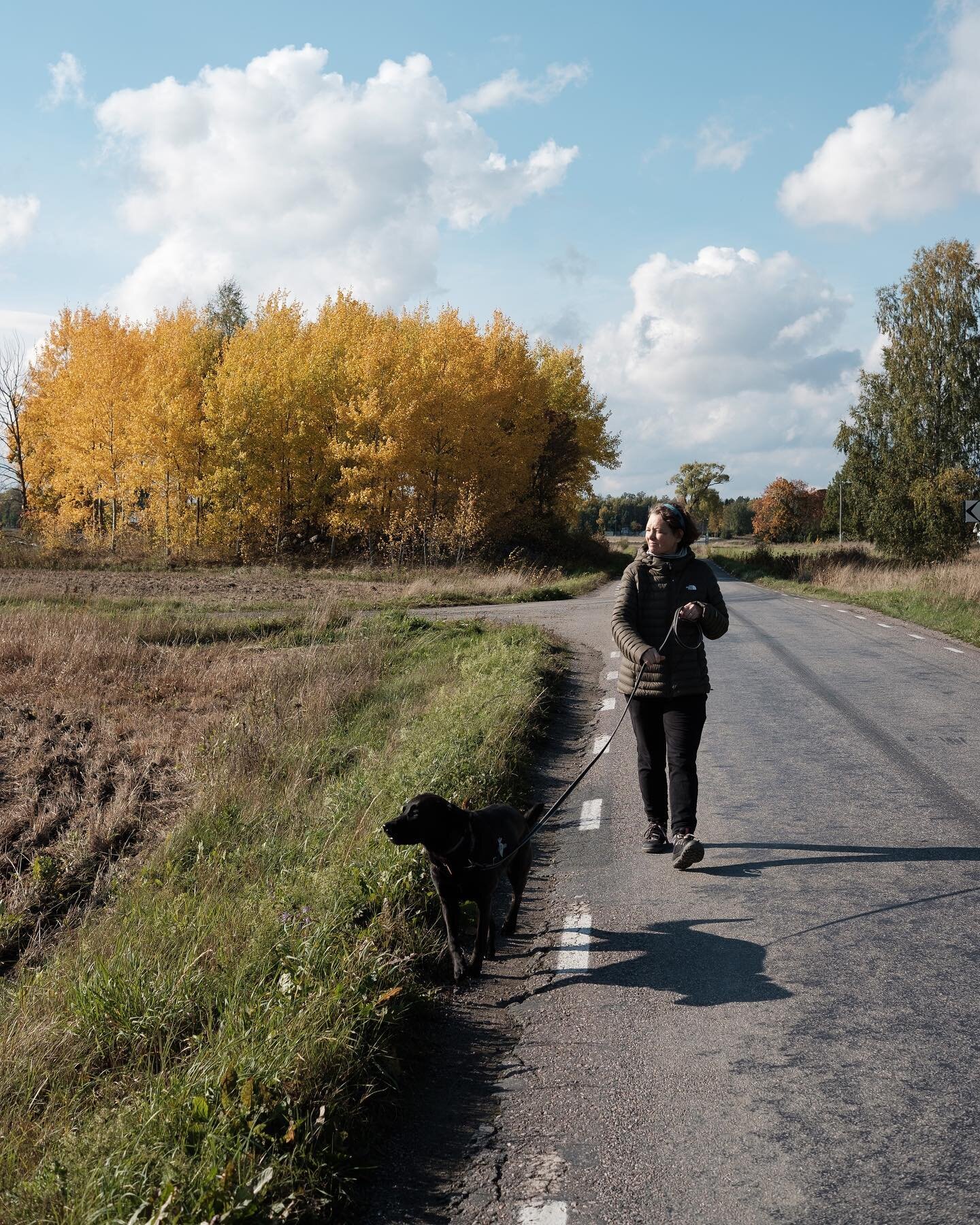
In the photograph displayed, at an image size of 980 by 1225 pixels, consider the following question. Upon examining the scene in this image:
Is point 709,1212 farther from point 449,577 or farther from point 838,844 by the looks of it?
point 449,577

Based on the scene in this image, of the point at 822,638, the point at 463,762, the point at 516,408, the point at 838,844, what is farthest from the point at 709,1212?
the point at 516,408

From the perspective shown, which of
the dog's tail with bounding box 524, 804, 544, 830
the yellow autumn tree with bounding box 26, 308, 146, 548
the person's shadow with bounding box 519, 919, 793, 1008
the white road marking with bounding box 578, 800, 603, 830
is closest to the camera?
the person's shadow with bounding box 519, 919, 793, 1008

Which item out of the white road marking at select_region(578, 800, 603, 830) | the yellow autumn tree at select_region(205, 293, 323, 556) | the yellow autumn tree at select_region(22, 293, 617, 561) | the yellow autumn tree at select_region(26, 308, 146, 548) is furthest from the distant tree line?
the white road marking at select_region(578, 800, 603, 830)

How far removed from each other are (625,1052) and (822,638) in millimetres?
15141

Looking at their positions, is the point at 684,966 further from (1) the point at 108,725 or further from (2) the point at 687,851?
(1) the point at 108,725

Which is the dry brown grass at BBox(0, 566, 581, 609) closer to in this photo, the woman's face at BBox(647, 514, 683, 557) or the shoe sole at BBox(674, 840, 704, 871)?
the woman's face at BBox(647, 514, 683, 557)

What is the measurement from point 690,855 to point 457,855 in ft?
5.99

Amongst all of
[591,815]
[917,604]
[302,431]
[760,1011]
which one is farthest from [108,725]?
[302,431]

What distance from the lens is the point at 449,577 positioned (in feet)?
113

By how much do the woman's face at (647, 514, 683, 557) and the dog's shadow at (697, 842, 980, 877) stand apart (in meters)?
2.00

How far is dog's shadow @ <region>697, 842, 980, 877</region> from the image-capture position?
20.1 feet

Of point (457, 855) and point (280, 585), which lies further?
point (280, 585)

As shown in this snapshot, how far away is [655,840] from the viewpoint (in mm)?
6602

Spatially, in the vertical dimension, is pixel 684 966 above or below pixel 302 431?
below
